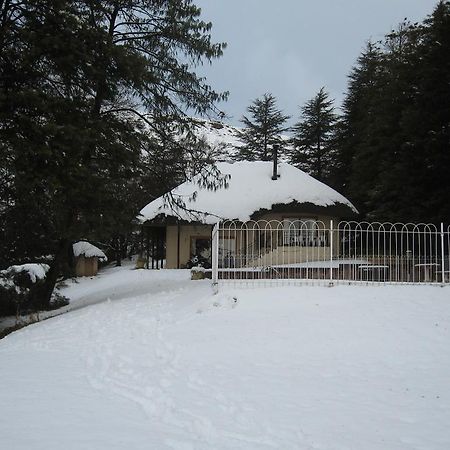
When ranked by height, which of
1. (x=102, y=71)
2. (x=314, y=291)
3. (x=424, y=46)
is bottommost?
(x=314, y=291)

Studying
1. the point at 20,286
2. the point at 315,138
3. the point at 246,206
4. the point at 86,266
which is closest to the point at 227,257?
the point at 20,286

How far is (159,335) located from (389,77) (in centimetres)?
2174

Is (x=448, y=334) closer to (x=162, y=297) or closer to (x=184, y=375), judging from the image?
(x=184, y=375)

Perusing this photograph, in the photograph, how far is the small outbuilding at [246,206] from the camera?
23266 millimetres

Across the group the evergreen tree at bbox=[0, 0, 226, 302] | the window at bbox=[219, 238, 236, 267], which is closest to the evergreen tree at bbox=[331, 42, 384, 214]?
the window at bbox=[219, 238, 236, 267]

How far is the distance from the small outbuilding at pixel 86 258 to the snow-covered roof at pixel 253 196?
276 inches

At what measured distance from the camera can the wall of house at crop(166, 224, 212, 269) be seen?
26062mm

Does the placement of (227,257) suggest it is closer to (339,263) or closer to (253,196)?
(339,263)

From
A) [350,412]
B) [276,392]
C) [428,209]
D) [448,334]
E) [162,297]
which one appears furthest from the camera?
[428,209]

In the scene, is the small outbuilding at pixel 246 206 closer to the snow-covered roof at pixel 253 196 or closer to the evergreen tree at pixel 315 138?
the snow-covered roof at pixel 253 196

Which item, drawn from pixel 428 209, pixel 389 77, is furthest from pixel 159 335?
pixel 389 77

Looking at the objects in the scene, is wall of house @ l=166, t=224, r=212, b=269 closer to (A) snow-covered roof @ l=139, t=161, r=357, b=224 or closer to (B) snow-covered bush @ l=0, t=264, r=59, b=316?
(A) snow-covered roof @ l=139, t=161, r=357, b=224

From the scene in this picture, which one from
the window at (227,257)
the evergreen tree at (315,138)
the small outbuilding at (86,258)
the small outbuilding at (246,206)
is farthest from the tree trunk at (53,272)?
the evergreen tree at (315,138)

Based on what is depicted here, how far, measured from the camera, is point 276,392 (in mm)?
5887
